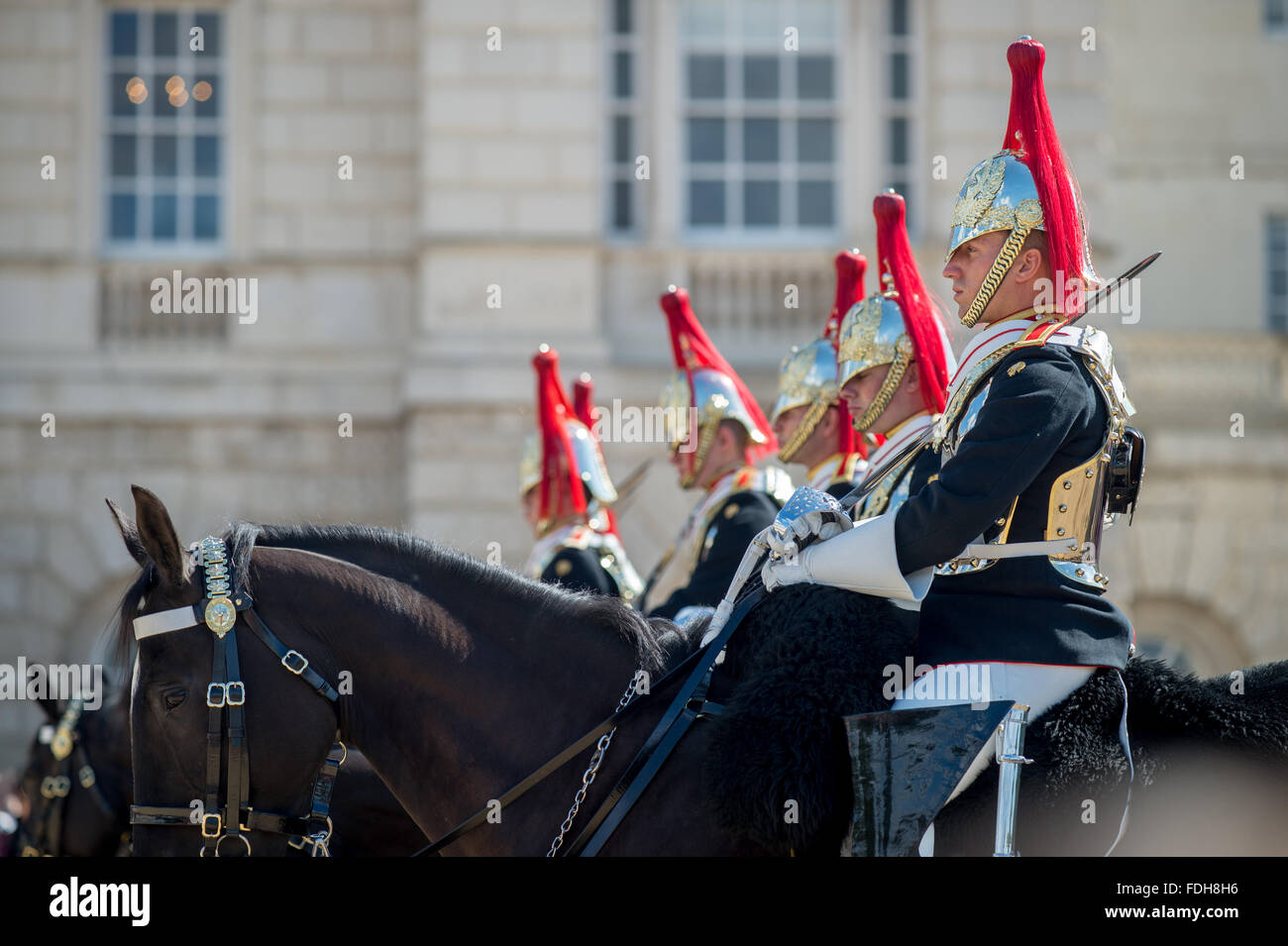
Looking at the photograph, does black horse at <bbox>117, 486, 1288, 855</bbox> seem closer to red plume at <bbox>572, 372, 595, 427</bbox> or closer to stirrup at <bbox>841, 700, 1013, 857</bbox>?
stirrup at <bbox>841, 700, 1013, 857</bbox>

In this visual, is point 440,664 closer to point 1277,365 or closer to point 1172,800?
point 1172,800

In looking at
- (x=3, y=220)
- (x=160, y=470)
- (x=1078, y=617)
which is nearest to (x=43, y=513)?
(x=160, y=470)

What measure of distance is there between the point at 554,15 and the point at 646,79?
97cm

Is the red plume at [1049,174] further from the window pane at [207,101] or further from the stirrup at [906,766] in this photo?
the window pane at [207,101]

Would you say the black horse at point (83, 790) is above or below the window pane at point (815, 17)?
below

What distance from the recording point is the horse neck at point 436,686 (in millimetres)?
3709

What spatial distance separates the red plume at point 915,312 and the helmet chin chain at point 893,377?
27mm

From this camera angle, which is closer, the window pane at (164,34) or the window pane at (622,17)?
the window pane at (622,17)

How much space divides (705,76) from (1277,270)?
563 centimetres

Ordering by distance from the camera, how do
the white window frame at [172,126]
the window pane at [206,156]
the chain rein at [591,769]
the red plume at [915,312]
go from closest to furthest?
the chain rein at [591,769], the red plume at [915,312], the white window frame at [172,126], the window pane at [206,156]

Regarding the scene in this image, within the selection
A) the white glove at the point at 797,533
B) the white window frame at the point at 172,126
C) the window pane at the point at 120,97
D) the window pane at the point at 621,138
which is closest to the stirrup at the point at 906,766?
the white glove at the point at 797,533

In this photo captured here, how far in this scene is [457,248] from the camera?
42.5ft

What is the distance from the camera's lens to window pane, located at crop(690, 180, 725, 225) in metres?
13.6

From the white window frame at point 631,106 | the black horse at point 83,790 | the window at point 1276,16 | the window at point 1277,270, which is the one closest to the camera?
the black horse at point 83,790
